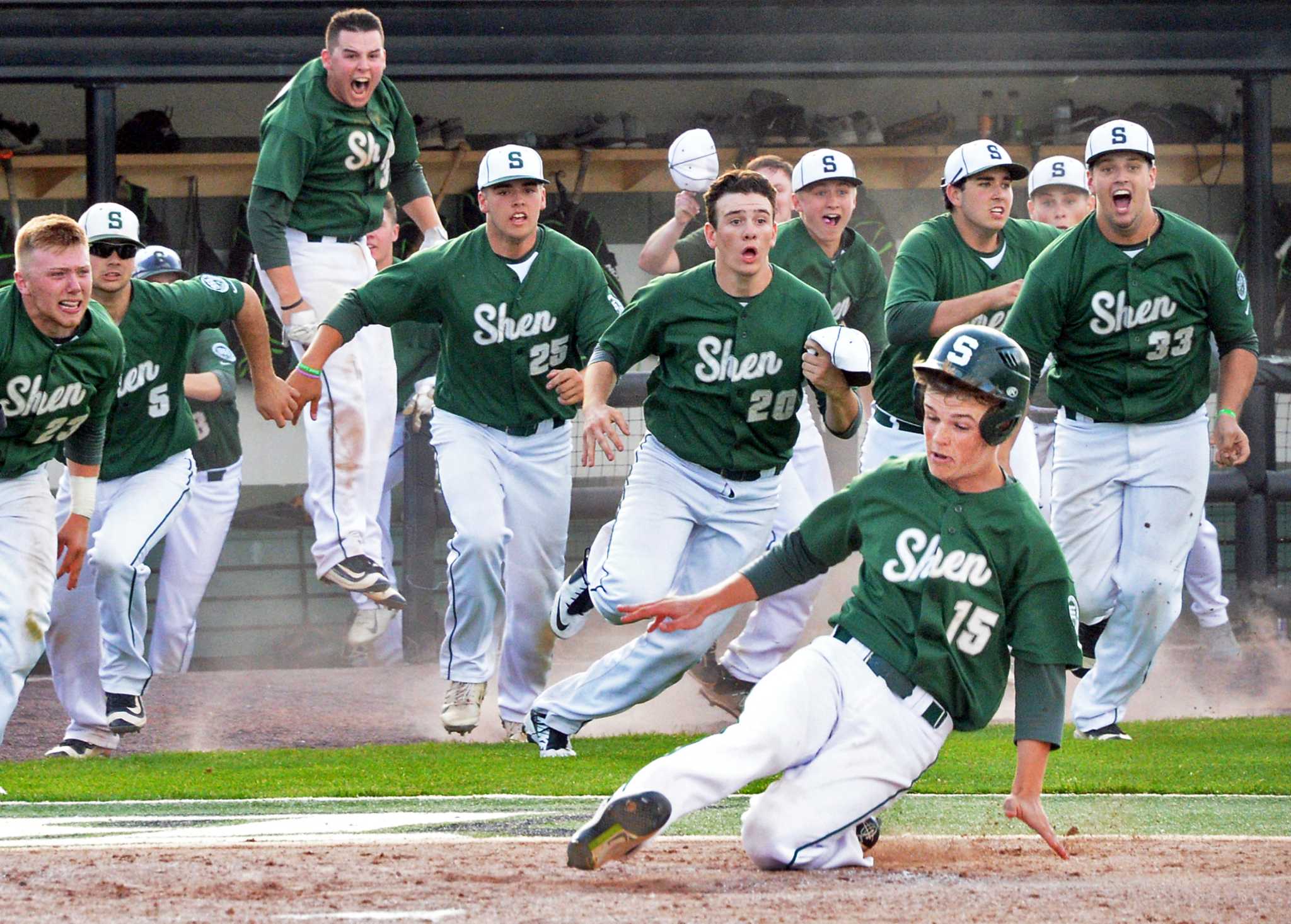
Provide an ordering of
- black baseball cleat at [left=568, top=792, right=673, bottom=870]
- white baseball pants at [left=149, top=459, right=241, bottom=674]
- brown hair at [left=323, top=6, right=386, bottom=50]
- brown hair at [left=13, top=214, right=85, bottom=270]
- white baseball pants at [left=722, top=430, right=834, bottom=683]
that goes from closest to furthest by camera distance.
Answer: black baseball cleat at [left=568, top=792, right=673, bottom=870] < brown hair at [left=13, top=214, right=85, bottom=270] < white baseball pants at [left=722, top=430, right=834, bottom=683] < brown hair at [left=323, top=6, right=386, bottom=50] < white baseball pants at [left=149, top=459, right=241, bottom=674]

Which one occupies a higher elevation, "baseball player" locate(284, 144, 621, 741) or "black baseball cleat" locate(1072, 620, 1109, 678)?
"baseball player" locate(284, 144, 621, 741)

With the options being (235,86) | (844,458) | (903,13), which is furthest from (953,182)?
(235,86)

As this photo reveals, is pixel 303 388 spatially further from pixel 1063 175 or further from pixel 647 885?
pixel 647 885

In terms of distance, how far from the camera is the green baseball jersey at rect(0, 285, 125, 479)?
5621 millimetres

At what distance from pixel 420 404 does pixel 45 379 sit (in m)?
3.03

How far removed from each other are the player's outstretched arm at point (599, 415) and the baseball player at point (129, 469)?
4.10 feet

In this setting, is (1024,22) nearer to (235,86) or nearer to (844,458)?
(844,458)

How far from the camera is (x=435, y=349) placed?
884 cm

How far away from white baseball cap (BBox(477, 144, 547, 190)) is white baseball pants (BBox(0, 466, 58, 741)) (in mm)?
1773

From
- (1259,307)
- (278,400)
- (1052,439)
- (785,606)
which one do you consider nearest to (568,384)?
(278,400)

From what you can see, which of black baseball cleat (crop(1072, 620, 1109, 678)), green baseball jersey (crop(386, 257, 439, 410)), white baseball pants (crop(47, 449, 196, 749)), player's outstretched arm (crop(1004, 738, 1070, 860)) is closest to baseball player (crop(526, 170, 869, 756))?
black baseball cleat (crop(1072, 620, 1109, 678))

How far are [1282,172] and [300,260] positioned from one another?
728 centimetres

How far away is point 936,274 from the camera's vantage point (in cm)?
648

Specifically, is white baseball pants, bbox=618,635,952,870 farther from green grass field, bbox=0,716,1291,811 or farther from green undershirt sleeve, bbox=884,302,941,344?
green undershirt sleeve, bbox=884,302,941,344
